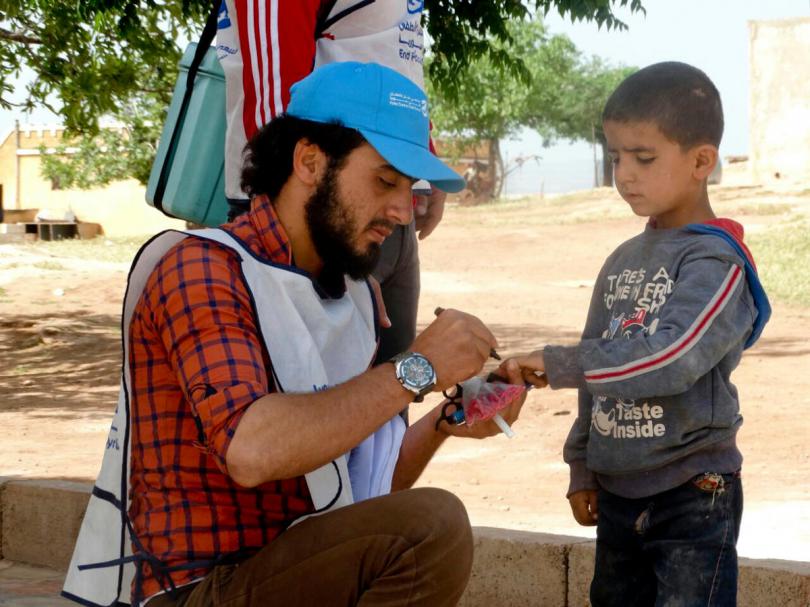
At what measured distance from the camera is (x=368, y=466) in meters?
2.85

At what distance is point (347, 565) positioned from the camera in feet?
8.61

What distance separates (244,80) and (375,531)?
1482 mm

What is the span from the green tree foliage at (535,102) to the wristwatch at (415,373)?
120ft

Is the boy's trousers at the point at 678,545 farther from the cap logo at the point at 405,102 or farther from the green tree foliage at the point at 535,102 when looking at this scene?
the green tree foliage at the point at 535,102

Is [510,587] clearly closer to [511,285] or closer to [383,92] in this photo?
[383,92]

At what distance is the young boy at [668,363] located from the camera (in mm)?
2975

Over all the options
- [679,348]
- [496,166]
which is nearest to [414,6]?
[679,348]

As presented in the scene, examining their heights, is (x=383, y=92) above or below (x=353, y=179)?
above

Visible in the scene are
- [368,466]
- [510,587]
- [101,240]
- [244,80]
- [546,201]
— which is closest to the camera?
[368,466]

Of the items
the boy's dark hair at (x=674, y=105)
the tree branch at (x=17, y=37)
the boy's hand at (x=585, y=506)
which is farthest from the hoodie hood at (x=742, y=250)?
the tree branch at (x=17, y=37)

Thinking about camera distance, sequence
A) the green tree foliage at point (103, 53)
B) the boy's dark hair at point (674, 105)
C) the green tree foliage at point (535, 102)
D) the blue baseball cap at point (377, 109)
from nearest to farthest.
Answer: the blue baseball cap at point (377, 109), the boy's dark hair at point (674, 105), the green tree foliage at point (103, 53), the green tree foliage at point (535, 102)

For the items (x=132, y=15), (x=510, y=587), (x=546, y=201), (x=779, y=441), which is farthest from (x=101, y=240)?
(x=510, y=587)

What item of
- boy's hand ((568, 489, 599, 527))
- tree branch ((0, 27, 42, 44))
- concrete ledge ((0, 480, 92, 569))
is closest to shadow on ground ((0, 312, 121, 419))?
tree branch ((0, 27, 42, 44))

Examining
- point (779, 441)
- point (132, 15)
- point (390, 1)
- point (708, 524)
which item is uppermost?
point (132, 15)
